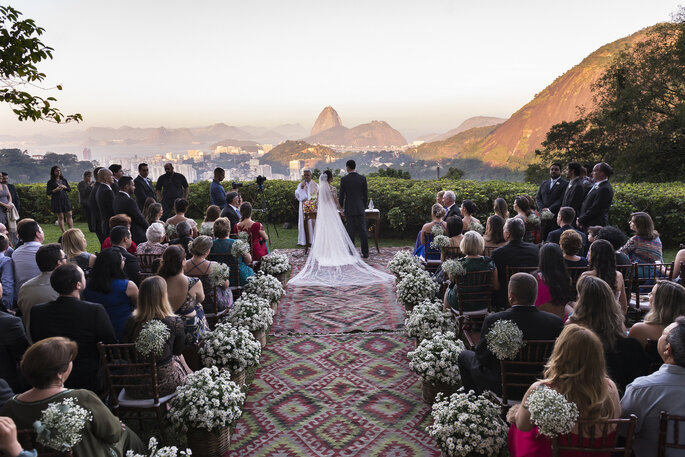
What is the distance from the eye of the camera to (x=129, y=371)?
3541mm

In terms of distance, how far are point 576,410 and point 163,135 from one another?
51.9m

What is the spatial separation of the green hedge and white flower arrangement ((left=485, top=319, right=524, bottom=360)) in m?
8.48

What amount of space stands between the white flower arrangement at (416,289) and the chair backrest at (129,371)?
3377 millimetres

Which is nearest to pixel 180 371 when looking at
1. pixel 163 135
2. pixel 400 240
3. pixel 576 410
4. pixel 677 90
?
pixel 576 410

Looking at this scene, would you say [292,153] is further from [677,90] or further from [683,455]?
[683,455]

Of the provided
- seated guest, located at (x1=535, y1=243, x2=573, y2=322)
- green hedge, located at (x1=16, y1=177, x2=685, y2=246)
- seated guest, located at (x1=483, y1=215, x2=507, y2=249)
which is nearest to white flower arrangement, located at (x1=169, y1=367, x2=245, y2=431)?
seated guest, located at (x1=535, y1=243, x2=573, y2=322)

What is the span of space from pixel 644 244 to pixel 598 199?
1.92 m

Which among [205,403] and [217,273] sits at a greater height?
[217,273]

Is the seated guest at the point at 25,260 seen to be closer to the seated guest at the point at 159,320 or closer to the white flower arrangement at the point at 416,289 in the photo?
the seated guest at the point at 159,320

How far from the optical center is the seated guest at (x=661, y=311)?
307 cm

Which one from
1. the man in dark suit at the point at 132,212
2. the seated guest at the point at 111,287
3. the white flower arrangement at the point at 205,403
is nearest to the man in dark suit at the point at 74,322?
the seated guest at the point at 111,287

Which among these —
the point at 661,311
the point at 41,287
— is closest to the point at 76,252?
the point at 41,287

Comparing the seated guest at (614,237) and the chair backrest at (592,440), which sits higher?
the seated guest at (614,237)

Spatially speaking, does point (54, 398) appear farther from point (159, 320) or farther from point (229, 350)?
point (229, 350)
